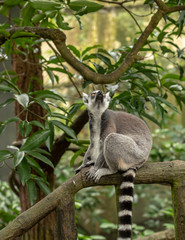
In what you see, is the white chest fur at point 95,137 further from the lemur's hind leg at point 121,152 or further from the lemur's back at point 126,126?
the lemur's hind leg at point 121,152

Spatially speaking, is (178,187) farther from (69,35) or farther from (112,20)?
(112,20)

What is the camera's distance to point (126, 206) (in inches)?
67.6

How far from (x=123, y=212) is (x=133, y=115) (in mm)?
730

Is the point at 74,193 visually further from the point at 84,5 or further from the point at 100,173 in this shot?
the point at 84,5

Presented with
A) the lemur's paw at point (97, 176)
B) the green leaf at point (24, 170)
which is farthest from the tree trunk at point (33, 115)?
the lemur's paw at point (97, 176)

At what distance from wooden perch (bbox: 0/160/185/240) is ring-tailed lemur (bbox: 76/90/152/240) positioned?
0.06 meters

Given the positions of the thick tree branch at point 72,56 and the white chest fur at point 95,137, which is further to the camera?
the white chest fur at point 95,137

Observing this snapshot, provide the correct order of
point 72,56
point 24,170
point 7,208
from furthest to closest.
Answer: point 7,208
point 72,56
point 24,170

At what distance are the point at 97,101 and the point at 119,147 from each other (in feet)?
1.17

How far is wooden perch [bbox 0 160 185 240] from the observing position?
1.71 meters

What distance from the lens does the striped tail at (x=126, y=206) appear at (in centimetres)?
163

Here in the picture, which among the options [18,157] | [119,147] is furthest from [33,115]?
[18,157]

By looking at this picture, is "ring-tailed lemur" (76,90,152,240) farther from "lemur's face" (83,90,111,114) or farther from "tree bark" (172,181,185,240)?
"tree bark" (172,181,185,240)

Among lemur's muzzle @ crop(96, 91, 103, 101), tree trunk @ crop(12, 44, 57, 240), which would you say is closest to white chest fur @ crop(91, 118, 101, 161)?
lemur's muzzle @ crop(96, 91, 103, 101)
